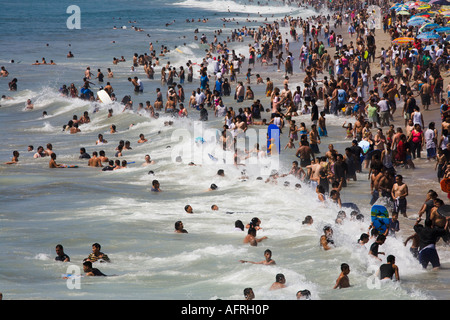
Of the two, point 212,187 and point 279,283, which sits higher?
point 279,283

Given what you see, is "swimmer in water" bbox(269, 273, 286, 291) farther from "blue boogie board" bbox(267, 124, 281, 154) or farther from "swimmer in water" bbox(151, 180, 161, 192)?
"blue boogie board" bbox(267, 124, 281, 154)

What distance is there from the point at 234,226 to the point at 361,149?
526cm

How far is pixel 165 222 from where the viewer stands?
16219 millimetres

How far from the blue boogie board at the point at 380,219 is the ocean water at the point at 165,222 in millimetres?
489

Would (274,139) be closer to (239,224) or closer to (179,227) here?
→ (239,224)

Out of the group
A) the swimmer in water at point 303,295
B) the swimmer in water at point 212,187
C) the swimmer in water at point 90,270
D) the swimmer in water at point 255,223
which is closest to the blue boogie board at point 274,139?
the swimmer in water at point 212,187

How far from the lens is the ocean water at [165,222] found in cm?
1155

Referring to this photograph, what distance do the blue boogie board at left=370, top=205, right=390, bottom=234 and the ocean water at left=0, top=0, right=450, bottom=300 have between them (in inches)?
19.3

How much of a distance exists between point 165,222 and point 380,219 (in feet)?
18.2

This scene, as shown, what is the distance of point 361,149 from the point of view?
18688mm
